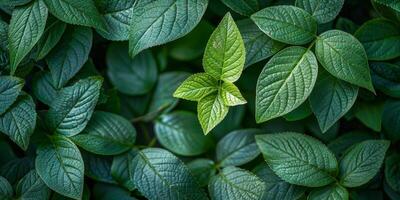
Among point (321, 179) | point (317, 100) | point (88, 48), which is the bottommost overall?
point (321, 179)

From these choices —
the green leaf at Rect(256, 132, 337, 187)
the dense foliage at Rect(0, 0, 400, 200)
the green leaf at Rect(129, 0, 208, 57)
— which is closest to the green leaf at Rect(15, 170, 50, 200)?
the dense foliage at Rect(0, 0, 400, 200)

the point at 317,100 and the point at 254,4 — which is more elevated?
the point at 254,4

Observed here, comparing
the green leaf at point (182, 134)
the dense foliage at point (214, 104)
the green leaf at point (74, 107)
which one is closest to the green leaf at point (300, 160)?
the dense foliage at point (214, 104)

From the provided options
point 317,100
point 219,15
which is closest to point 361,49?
point 317,100

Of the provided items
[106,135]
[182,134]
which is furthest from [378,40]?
[106,135]

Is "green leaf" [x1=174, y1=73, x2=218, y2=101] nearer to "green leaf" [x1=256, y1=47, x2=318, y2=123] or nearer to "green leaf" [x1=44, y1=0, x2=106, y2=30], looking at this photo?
"green leaf" [x1=256, y1=47, x2=318, y2=123]

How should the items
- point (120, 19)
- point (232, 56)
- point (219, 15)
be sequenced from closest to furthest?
point (232, 56) < point (120, 19) < point (219, 15)

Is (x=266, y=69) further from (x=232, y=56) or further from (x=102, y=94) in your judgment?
(x=102, y=94)
